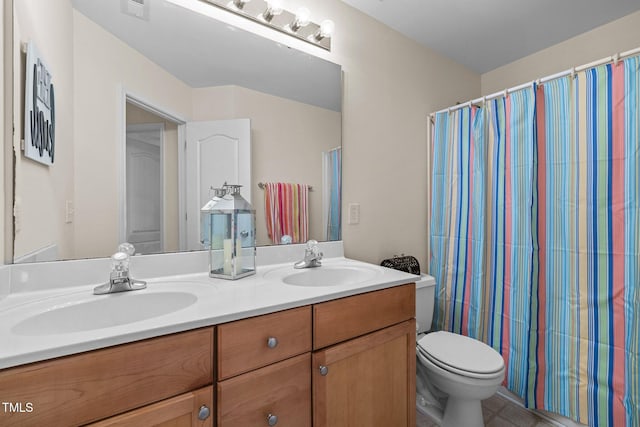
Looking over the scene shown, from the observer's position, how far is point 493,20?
5.98 feet

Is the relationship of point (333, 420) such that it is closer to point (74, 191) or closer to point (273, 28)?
point (74, 191)

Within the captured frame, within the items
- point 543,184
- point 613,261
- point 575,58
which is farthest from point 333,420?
point 575,58

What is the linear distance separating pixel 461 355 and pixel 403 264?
58 centimetres

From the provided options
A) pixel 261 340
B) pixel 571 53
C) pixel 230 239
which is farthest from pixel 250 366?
pixel 571 53

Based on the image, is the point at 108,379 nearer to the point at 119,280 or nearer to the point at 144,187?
the point at 119,280

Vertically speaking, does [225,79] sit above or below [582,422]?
above

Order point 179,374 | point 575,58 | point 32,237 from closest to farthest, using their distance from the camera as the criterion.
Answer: point 179,374 < point 32,237 < point 575,58

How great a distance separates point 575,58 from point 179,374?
9.32ft

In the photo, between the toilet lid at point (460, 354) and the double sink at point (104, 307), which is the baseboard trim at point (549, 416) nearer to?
the toilet lid at point (460, 354)

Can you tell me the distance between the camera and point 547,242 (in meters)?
1.53

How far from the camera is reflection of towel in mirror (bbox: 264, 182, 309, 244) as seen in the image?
1.51 m

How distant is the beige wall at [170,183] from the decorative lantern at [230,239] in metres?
0.14

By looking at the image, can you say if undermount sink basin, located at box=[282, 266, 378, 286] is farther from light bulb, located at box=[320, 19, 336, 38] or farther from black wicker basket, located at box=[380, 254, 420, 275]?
light bulb, located at box=[320, 19, 336, 38]

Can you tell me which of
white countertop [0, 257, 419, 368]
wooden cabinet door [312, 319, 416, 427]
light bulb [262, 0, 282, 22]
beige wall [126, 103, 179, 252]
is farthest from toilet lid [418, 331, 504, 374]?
light bulb [262, 0, 282, 22]
